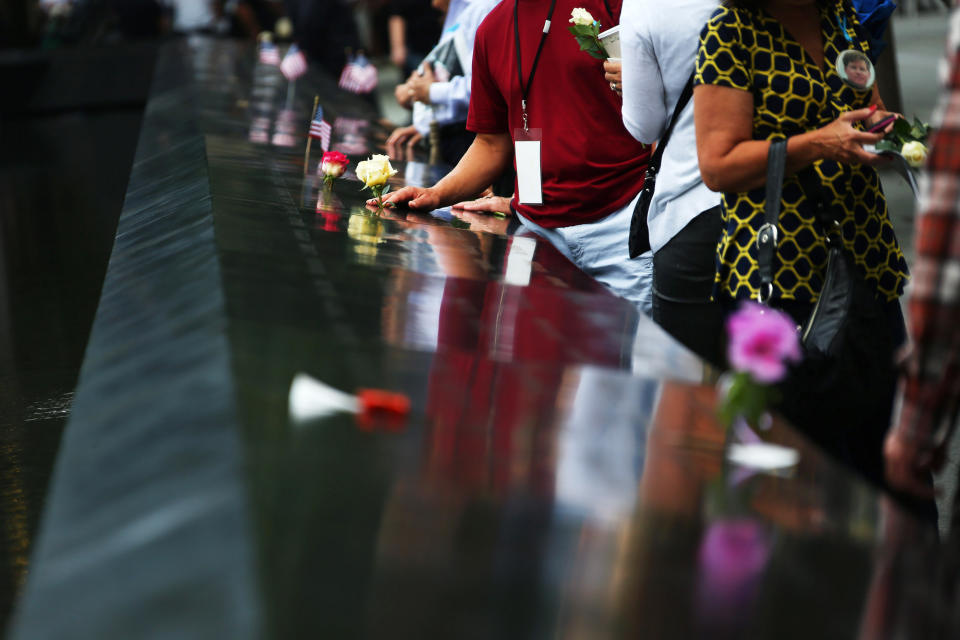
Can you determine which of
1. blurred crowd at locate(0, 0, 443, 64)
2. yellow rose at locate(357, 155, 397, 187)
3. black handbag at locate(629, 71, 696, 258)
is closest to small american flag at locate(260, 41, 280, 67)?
yellow rose at locate(357, 155, 397, 187)

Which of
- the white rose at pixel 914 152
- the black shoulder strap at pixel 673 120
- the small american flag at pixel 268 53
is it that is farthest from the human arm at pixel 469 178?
the small american flag at pixel 268 53

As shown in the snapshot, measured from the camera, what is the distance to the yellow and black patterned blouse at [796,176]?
224cm

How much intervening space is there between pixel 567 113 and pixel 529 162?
6.4 inches

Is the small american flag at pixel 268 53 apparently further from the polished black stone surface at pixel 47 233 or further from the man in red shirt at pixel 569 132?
the man in red shirt at pixel 569 132

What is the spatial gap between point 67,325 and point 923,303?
15.5 ft

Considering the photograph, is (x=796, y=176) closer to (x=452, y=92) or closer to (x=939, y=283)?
(x=939, y=283)

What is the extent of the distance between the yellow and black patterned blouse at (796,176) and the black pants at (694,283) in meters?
0.25

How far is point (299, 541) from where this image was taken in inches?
47.2

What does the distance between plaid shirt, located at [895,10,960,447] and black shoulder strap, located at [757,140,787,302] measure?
2.34ft

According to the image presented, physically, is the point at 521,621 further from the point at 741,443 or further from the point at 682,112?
the point at 682,112

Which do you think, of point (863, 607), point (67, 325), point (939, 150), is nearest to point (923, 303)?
point (939, 150)

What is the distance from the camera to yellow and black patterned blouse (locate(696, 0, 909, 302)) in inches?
88.4

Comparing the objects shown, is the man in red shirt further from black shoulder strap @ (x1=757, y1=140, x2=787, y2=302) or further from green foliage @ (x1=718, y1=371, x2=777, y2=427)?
green foliage @ (x1=718, y1=371, x2=777, y2=427)

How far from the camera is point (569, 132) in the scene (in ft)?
10.3
